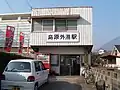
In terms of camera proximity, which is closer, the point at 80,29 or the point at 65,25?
the point at 80,29

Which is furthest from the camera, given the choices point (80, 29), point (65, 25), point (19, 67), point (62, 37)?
point (65, 25)

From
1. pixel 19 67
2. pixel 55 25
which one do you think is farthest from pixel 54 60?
pixel 19 67

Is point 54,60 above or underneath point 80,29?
underneath

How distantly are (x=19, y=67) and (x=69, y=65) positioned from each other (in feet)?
39.8

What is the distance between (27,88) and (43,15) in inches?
491

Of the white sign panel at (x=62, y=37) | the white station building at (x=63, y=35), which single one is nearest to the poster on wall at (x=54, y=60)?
the white station building at (x=63, y=35)

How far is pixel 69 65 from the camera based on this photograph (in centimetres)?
2194

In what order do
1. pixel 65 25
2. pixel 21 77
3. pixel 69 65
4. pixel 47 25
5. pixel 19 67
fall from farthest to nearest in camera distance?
pixel 69 65 < pixel 47 25 < pixel 65 25 < pixel 19 67 < pixel 21 77

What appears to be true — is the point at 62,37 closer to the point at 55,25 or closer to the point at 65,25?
the point at 65,25

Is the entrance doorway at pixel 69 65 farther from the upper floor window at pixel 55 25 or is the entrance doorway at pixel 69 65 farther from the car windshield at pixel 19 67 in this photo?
the car windshield at pixel 19 67

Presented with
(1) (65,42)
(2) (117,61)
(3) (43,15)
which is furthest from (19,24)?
(2) (117,61)

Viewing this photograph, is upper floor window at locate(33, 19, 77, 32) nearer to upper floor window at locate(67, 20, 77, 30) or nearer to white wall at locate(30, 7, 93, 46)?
upper floor window at locate(67, 20, 77, 30)

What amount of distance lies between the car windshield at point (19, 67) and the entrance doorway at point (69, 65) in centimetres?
1175

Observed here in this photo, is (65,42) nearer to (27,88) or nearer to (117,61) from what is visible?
(27,88)
